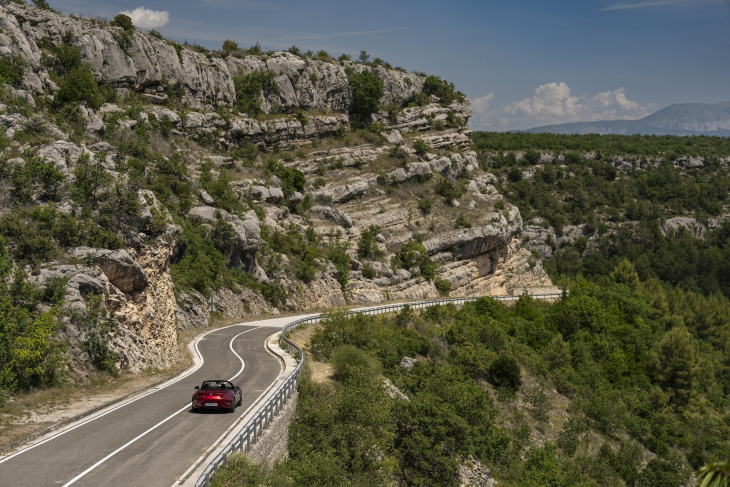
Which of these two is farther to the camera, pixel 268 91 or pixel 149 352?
pixel 268 91

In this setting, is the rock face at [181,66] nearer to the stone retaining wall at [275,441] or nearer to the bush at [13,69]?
the bush at [13,69]

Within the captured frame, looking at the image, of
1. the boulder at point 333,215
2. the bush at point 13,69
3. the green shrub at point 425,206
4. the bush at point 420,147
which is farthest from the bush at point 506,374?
the bush at point 13,69

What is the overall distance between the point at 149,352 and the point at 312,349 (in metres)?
10.2

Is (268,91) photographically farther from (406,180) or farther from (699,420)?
(699,420)

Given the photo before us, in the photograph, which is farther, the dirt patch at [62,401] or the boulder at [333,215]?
the boulder at [333,215]

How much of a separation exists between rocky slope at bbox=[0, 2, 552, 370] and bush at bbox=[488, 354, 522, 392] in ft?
48.6

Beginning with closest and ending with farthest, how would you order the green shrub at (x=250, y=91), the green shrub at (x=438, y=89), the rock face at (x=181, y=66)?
the rock face at (x=181, y=66) → the green shrub at (x=250, y=91) → the green shrub at (x=438, y=89)

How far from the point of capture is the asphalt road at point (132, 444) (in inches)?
502

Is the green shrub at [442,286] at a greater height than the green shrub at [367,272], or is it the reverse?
the green shrub at [367,272]

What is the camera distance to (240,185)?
55.5 m

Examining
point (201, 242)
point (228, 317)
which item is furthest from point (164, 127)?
point (228, 317)

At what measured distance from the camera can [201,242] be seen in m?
43.6

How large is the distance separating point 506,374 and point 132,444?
3576cm

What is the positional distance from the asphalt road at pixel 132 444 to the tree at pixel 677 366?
51.3m
